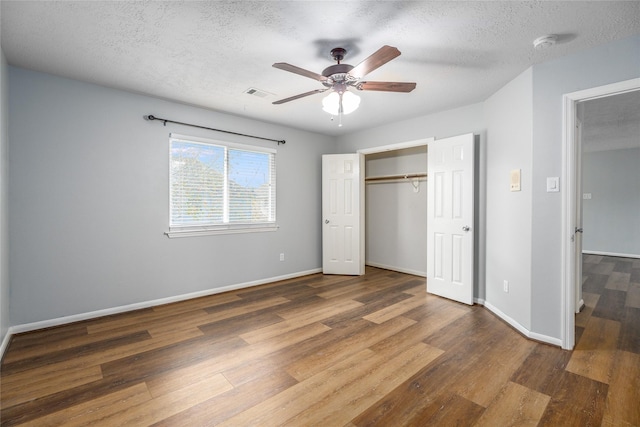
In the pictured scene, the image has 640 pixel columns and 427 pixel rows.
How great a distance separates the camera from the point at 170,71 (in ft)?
9.45

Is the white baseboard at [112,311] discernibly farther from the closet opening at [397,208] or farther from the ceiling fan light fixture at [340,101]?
the ceiling fan light fixture at [340,101]

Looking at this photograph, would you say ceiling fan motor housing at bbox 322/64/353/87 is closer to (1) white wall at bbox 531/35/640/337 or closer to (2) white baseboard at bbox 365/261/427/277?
(1) white wall at bbox 531/35/640/337

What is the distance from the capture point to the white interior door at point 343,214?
17.0 ft

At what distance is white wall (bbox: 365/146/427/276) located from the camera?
16.9 ft

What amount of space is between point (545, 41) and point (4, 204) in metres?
4.66

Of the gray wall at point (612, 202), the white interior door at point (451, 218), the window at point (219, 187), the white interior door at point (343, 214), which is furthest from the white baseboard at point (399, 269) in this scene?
the gray wall at point (612, 202)

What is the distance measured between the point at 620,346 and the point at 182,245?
4591 millimetres

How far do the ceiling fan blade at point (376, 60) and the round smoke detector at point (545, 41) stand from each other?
1.27 meters

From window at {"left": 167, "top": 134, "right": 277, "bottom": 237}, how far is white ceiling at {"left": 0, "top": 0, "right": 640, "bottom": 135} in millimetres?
886

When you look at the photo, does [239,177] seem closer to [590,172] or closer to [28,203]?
[28,203]

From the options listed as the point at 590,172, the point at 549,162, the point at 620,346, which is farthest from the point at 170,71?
the point at 590,172

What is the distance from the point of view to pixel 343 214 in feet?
17.1

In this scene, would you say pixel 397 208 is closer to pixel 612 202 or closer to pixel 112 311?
pixel 112 311

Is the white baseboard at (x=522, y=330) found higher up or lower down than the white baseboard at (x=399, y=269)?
lower down
